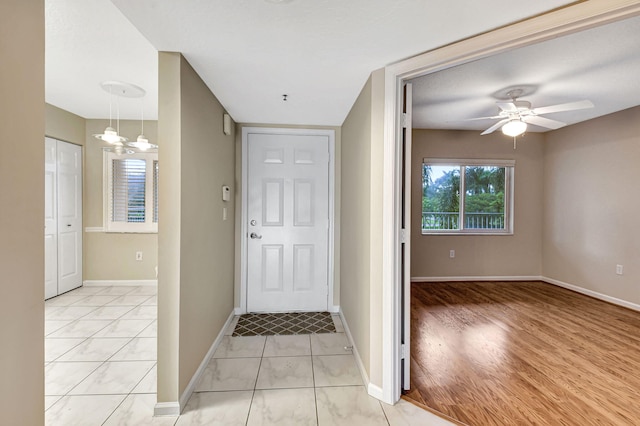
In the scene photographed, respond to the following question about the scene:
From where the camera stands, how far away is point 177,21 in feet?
4.50

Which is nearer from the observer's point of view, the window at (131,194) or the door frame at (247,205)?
the door frame at (247,205)

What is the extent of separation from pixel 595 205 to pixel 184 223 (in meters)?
5.17

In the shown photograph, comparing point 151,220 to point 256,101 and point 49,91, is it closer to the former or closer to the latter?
point 49,91

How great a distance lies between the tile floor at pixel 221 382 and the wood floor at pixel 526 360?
0.42 m

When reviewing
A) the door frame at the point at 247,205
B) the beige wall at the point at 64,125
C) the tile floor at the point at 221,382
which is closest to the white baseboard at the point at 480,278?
the door frame at the point at 247,205

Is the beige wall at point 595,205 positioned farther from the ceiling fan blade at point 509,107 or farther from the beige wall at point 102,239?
the beige wall at point 102,239

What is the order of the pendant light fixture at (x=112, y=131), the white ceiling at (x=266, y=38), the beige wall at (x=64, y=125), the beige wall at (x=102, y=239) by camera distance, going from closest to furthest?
the white ceiling at (x=266, y=38), the pendant light fixture at (x=112, y=131), the beige wall at (x=64, y=125), the beige wall at (x=102, y=239)

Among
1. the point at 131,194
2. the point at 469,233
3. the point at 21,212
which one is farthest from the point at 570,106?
the point at 131,194

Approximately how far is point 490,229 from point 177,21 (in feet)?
16.6

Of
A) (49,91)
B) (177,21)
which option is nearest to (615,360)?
(177,21)

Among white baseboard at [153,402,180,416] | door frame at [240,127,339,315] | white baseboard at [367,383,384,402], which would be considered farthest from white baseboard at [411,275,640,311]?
white baseboard at [153,402,180,416]

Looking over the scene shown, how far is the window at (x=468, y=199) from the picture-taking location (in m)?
4.57

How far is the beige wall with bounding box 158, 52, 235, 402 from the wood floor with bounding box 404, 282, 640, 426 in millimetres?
1531

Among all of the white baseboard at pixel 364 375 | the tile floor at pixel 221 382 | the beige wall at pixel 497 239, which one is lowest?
the tile floor at pixel 221 382
